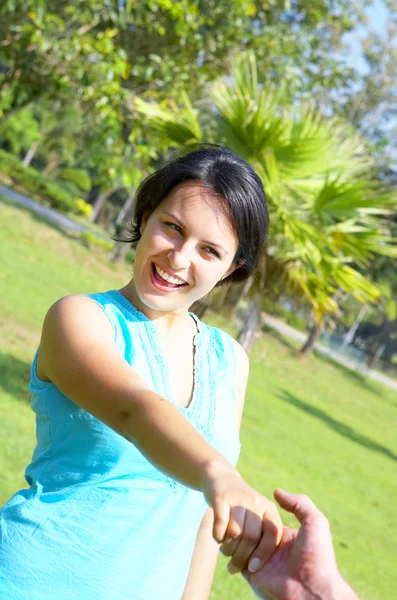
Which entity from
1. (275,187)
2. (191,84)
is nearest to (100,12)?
(191,84)

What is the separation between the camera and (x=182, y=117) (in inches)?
247

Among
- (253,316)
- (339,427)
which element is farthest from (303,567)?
(339,427)

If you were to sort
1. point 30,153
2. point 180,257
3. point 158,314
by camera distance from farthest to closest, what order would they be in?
point 30,153 < point 158,314 < point 180,257

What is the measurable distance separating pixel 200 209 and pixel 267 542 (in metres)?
0.87

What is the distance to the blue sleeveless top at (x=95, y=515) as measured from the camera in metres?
1.55

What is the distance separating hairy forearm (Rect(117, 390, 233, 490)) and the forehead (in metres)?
0.51

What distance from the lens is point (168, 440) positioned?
136 cm

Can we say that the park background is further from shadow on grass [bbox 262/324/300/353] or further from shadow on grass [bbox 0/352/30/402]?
shadow on grass [bbox 262/324/300/353]

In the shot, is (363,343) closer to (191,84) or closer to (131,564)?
(191,84)

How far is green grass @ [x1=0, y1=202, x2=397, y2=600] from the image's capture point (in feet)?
19.3

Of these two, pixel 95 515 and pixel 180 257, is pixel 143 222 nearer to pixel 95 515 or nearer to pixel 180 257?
pixel 180 257

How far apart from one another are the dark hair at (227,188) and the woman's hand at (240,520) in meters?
0.82

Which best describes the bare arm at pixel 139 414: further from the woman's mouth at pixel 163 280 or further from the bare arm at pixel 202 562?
the bare arm at pixel 202 562

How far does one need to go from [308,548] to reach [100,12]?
379 inches
